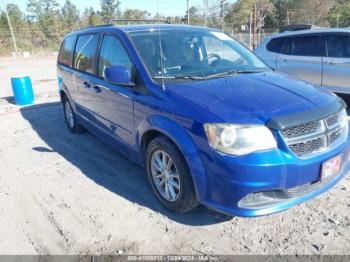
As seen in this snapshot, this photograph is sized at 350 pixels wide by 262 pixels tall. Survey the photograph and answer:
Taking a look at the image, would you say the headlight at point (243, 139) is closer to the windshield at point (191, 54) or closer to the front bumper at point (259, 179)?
the front bumper at point (259, 179)

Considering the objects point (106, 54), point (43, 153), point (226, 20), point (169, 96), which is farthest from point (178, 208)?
point (226, 20)

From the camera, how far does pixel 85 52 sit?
199 inches

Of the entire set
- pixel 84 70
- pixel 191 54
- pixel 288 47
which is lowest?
pixel 288 47

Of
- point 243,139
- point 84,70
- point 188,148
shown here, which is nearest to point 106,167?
point 84,70

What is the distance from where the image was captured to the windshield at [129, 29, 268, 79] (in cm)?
361

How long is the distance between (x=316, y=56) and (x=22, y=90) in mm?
7372

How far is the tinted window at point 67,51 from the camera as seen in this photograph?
19.0ft

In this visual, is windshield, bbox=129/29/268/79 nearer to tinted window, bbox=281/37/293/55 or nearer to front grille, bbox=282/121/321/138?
front grille, bbox=282/121/321/138

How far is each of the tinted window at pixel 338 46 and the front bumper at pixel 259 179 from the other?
4544mm

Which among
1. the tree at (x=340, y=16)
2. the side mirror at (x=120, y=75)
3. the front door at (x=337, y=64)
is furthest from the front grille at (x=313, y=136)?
the tree at (x=340, y=16)

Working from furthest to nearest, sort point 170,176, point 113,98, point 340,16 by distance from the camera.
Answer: point 340,16 < point 113,98 < point 170,176

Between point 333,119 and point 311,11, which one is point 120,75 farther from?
point 311,11

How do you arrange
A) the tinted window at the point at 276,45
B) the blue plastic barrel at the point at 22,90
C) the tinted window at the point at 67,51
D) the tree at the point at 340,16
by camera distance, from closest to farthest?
the tinted window at the point at 67,51 → the tinted window at the point at 276,45 → the blue plastic barrel at the point at 22,90 → the tree at the point at 340,16

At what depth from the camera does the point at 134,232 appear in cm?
317
